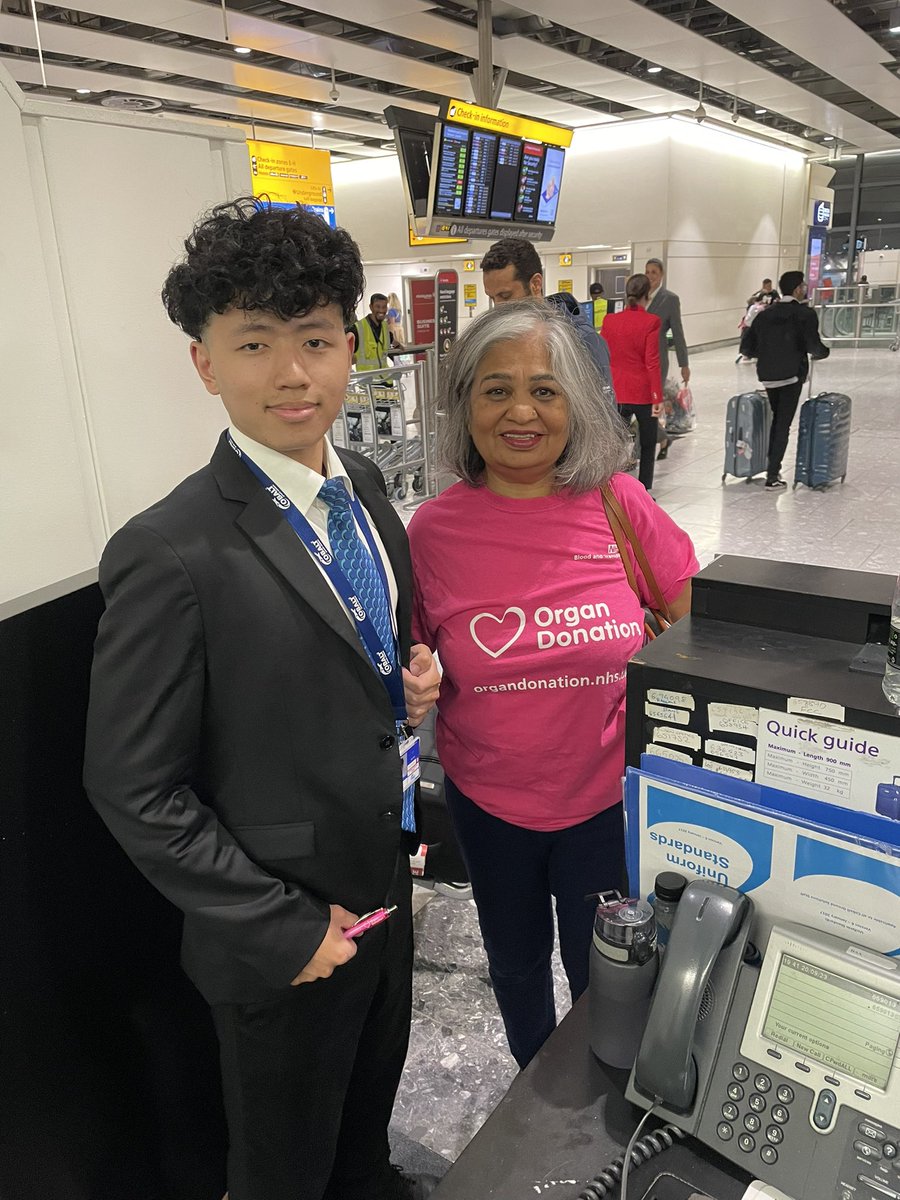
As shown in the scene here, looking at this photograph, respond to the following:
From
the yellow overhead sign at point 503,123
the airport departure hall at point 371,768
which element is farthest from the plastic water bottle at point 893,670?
the yellow overhead sign at point 503,123

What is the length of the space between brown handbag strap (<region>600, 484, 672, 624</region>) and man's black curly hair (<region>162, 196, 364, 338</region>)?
Result: 26.1 inches

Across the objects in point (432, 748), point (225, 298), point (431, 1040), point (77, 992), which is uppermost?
point (225, 298)

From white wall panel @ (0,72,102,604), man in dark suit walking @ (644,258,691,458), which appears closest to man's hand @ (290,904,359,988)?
white wall panel @ (0,72,102,604)

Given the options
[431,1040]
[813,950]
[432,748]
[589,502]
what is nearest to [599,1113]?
[813,950]

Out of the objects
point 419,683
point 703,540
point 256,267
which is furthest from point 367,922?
point 703,540

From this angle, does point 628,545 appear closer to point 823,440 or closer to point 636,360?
point 636,360

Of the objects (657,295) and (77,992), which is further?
(657,295)

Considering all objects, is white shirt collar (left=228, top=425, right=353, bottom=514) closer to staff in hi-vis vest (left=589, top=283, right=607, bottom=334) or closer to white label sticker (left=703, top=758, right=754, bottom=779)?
white label sticker (left=703, top=758, right=754, bottom=779)

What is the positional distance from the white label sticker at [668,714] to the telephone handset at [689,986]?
0.19m

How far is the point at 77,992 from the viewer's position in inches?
47.9

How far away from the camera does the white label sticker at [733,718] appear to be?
94cm

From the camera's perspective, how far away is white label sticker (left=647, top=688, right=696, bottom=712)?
38.9 inches

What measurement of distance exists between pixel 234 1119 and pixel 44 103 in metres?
2.19

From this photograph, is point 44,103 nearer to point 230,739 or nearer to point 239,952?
point 230,739
